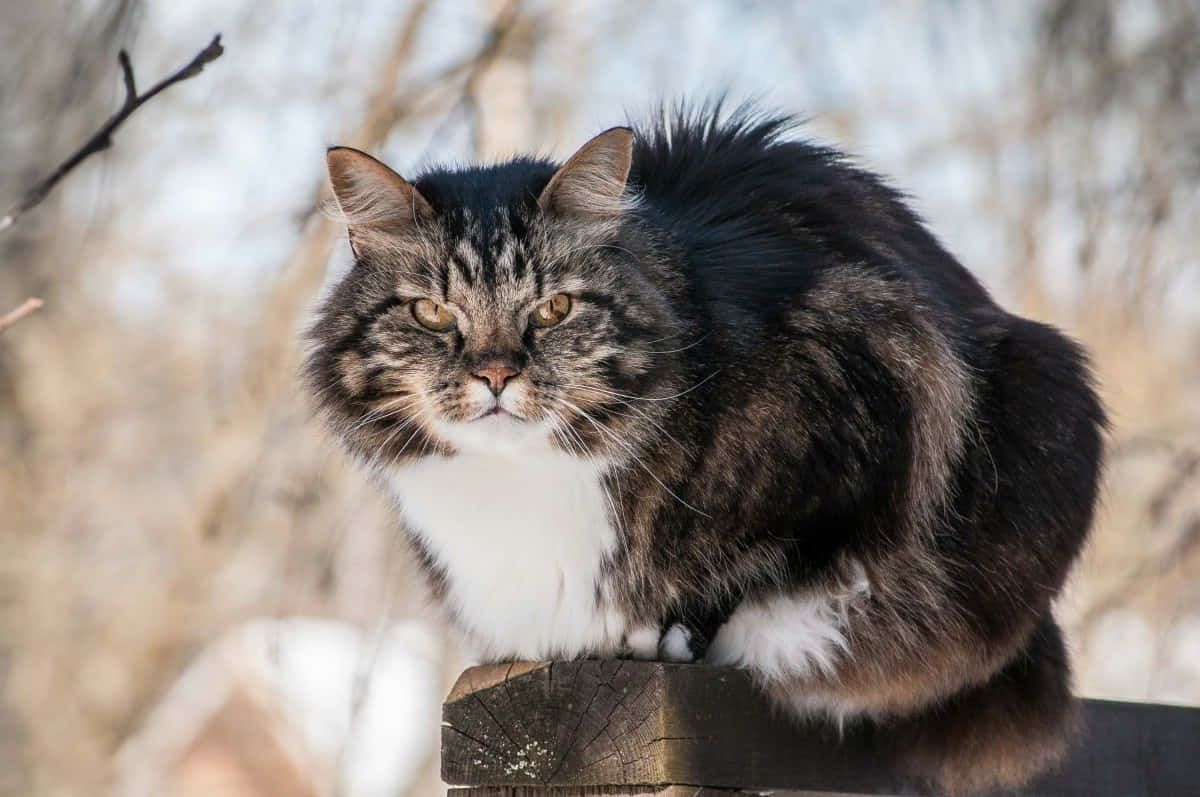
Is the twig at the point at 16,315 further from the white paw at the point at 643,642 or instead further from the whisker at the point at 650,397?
the white paw at the point at 643,642

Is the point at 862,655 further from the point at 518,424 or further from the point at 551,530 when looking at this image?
the point at 518,424

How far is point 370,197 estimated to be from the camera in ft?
7.38

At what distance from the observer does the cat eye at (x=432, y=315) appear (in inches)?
85.0

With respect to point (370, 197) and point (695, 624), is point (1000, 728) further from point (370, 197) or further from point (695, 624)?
point (370, 197)

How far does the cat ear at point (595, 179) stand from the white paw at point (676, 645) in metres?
0.69

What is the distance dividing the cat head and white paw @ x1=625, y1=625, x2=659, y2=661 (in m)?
0.29

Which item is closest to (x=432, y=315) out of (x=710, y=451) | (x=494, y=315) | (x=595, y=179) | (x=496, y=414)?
(x=494, y=315)

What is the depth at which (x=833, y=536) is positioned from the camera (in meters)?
2.17

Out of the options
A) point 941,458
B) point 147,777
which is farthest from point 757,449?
point 147,777

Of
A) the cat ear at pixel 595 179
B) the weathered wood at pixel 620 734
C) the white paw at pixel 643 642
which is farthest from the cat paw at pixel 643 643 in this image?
the cat ear at pixel 595 179

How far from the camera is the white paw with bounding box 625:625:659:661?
215cm

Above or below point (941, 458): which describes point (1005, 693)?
below

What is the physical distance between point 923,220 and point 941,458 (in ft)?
2.16

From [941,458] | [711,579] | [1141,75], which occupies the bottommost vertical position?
[711,579]
